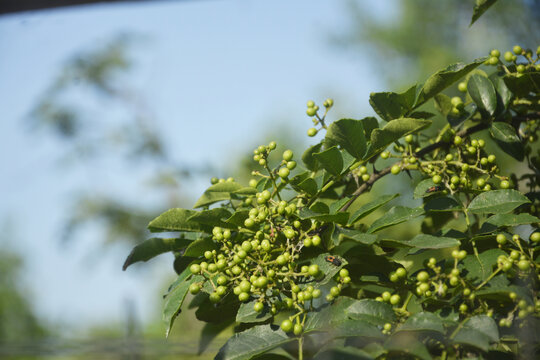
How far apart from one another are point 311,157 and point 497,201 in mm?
216

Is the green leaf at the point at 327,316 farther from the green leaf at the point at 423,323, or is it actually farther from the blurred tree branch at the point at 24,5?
the blurred tree branch at the point at 24,5

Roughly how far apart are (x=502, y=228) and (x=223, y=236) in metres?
0.30

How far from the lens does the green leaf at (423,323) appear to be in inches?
17.5

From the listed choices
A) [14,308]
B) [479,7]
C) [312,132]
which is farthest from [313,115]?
[14,308]

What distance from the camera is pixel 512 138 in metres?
0.63

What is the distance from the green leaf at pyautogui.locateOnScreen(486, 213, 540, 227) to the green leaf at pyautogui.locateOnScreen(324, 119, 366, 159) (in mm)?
156

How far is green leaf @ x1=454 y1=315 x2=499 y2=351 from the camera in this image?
417 mm

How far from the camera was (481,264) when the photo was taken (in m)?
0.51

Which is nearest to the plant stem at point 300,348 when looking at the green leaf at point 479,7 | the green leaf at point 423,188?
the green leaf at point 423,188

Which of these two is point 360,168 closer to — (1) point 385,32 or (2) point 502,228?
(2) point 502,228

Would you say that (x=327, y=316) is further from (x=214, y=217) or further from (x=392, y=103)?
(x=392, y=103)

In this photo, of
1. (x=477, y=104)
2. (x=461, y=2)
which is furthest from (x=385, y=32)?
(x=477, y=104)

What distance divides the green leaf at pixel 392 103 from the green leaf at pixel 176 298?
288mm

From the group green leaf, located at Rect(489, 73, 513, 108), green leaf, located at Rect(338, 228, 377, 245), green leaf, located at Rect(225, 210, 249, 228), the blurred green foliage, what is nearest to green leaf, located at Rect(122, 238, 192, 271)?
green leaf, located at Rect(225, 210, 249, 228)
